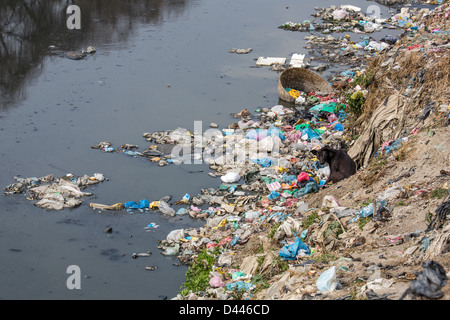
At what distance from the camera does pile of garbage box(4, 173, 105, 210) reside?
8672mm

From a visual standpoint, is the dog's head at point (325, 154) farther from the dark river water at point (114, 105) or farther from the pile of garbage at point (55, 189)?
the pile of garbage at point (55, 189)

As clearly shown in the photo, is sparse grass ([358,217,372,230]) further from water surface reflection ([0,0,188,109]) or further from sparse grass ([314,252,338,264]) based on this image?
water surface reflection ([0,0,188,109])

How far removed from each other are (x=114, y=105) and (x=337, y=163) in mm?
5587

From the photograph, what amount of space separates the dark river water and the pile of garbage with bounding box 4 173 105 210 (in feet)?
0.46

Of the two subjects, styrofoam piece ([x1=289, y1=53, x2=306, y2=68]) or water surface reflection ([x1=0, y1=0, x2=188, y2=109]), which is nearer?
water surface reflection ([x1=0, y1=0, x2=188, y2=109])

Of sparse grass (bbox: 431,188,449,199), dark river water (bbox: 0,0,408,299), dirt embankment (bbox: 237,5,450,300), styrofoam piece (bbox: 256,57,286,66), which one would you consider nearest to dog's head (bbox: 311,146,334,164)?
dirt embankment (bbox: 237,5,450,300)

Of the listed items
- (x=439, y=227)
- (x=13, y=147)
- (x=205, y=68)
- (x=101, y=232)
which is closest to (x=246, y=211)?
(x=101, y=232)

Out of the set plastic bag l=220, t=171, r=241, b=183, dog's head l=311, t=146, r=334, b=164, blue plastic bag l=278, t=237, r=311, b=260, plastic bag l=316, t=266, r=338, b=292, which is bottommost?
plastic bag l=220, t=171, r=241, b=183

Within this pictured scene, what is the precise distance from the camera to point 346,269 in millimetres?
5461

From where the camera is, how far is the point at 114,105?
12094mm

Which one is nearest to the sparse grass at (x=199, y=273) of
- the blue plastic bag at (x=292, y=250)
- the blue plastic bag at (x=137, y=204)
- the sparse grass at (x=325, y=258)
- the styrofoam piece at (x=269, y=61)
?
the blue plastic bag at (x=292, y=250)

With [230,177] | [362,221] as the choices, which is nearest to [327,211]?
[362,221]

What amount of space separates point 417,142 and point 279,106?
481 centimetres

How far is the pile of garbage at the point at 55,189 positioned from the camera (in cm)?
867
